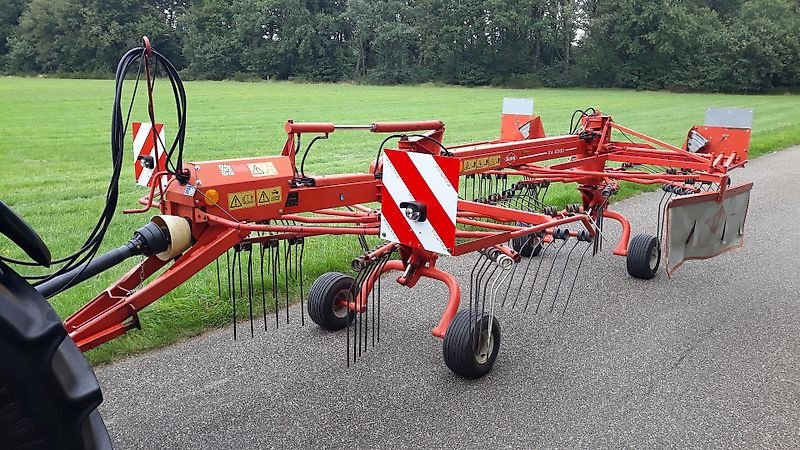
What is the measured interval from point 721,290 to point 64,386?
16.6 ft

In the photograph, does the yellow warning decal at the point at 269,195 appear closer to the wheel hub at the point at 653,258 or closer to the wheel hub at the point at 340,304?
the wheel hub at the point at 340,304

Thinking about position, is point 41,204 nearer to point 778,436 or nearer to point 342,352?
point 342,352

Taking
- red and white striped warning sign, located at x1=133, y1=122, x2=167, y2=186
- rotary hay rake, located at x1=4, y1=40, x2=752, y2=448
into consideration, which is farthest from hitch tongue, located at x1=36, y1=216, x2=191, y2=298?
red and white striped warning sign, located at x1=133, y1=122, x2=167, y2=186

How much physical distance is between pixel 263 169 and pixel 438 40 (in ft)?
186

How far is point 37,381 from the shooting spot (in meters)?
1.74

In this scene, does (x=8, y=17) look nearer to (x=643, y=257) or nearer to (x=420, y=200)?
(x=643, y=257)

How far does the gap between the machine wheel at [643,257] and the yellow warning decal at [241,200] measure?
357cm

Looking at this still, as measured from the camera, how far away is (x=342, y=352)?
4.08m

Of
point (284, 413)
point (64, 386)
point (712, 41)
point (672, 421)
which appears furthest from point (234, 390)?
point (712, 41)

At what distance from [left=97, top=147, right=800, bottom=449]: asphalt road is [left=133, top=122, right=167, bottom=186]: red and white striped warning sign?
1.09 metres

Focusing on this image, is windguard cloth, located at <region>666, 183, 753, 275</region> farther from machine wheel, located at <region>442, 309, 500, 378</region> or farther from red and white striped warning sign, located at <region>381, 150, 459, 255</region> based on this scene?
red and white striped warning sign, located at <region>381, 150, 459, 255</region>

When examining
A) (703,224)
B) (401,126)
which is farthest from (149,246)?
(703,224)

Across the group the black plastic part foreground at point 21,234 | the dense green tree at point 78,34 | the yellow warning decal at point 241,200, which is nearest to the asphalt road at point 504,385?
the yellow warning decal at point 241,200

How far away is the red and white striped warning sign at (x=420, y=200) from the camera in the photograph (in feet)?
11.0
